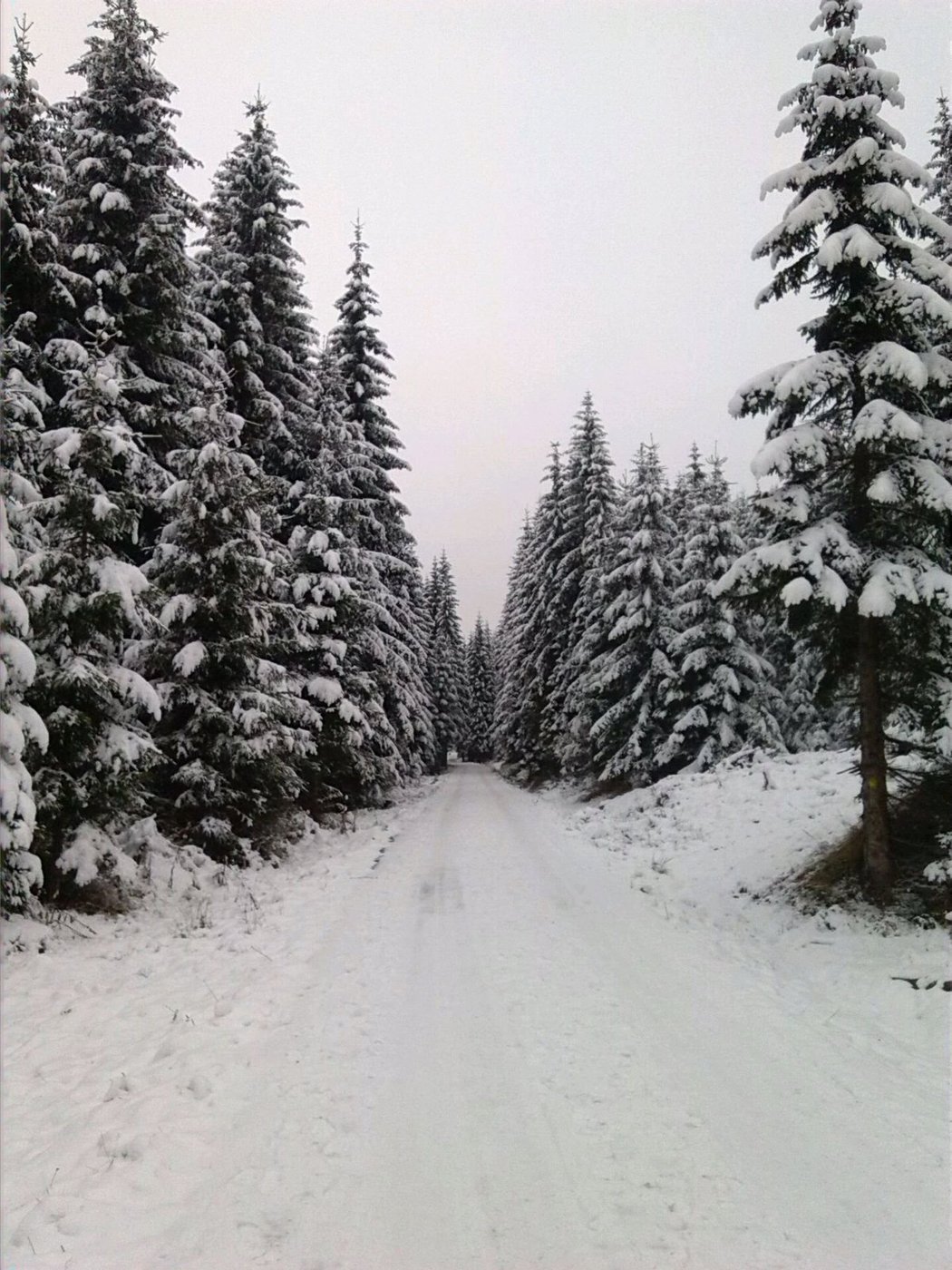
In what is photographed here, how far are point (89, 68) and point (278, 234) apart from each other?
532cm

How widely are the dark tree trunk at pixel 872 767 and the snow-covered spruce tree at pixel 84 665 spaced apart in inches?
383

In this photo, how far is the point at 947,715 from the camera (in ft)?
29.3

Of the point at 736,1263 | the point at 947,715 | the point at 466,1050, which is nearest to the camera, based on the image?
the point at 736,1263

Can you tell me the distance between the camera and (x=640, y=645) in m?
23.3

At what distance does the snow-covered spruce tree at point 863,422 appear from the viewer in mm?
9031

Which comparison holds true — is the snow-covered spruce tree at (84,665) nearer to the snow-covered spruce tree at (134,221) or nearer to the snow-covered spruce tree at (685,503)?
the snow-covered spruce tree at (134,221)

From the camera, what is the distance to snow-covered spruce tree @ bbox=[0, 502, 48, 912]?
7402mm

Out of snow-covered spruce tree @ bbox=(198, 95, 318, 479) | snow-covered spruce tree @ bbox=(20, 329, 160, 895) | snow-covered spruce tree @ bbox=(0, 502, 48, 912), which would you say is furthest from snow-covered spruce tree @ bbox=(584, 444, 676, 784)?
snow-covered spruce tree @ bbox=(0, 502, 48, 912)

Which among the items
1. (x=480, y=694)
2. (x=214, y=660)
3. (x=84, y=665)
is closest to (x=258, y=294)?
(x=214, y=660)

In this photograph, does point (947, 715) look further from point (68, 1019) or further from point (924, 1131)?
point (68, 1019)

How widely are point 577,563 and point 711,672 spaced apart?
39.2 ft

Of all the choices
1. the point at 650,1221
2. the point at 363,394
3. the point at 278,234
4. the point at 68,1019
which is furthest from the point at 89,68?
the point at 650,1221

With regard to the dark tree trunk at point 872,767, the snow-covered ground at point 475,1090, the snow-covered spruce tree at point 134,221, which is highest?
the snow-covered spruce tree at point 134,221

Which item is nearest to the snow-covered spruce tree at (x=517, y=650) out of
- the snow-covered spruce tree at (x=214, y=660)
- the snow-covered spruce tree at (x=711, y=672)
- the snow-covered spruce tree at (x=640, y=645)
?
the snow-covered spruce tree at (x=640, y=645)
